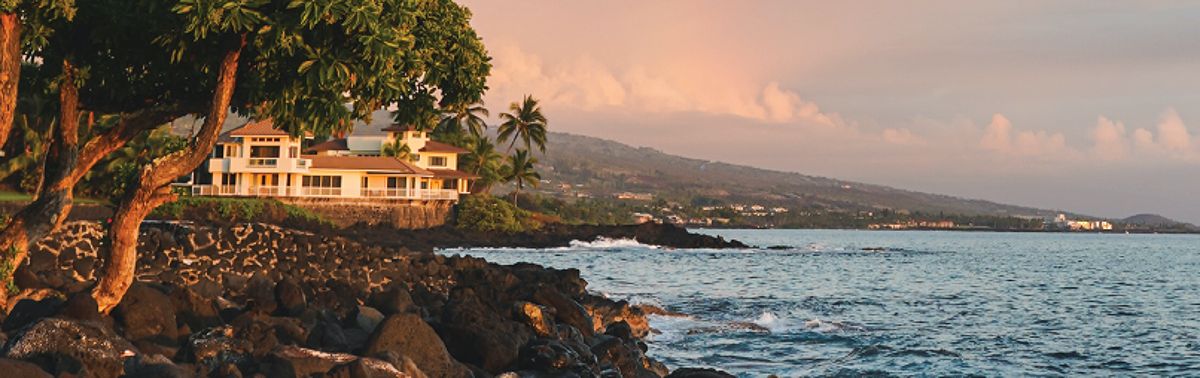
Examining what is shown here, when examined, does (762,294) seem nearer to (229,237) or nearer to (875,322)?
(875,322)

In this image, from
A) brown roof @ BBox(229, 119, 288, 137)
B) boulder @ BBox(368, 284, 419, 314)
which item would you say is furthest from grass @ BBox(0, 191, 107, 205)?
boulder @ BBox(368, 284, 419, 314)

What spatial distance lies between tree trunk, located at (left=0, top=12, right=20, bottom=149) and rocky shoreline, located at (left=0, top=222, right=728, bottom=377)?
2.29 m

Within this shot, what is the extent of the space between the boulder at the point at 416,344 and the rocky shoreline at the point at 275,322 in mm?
16

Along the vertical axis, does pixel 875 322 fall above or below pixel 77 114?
below

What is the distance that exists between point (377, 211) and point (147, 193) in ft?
222

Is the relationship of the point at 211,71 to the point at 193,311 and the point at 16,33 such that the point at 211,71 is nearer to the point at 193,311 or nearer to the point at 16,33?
the point at 16,33

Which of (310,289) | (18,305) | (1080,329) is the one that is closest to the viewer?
(18,305)

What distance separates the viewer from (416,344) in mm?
13484

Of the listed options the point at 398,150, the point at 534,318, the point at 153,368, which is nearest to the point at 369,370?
the point at 153,368

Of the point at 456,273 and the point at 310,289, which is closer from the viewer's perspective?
the point at 310,289

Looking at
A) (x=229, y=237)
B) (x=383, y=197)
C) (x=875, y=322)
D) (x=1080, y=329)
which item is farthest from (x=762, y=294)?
(x=383, y=197)

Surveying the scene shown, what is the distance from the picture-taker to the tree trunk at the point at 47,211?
1480 centimetres

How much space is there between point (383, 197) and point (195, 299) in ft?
221

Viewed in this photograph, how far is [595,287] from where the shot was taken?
43.8 meters
